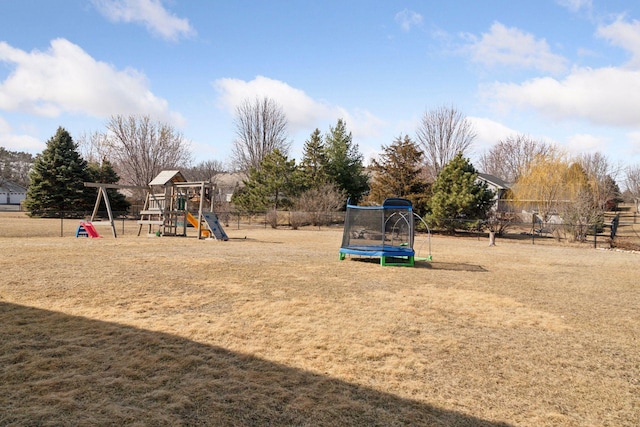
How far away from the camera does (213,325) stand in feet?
17.9

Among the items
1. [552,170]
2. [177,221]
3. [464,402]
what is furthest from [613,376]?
[552,170]

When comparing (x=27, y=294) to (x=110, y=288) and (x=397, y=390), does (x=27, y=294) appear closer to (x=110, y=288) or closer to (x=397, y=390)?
(x=110, y=288)

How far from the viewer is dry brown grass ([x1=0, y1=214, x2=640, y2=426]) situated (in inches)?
129

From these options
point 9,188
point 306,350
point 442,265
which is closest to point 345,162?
point 442,265

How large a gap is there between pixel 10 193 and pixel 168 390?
265 feet

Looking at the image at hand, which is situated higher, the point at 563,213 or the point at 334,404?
the point at 563,213

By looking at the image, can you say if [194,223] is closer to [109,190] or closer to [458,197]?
[458,197]

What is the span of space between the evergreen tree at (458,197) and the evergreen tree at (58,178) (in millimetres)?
31971

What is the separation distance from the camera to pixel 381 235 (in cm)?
1564

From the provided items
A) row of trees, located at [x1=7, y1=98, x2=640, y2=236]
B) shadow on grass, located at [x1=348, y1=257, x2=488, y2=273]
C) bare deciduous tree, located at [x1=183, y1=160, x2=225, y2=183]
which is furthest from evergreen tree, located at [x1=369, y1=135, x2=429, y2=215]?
bare deciduous tree, located at [x1=183, y1=160, x2=225, y2=183]

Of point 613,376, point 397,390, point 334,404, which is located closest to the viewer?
point 334,404

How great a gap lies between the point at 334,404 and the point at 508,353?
259cm

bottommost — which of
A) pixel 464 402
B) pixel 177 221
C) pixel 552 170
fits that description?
pixel 464 402

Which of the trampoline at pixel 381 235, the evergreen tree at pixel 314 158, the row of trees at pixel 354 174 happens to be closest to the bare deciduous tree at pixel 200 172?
the row of trees at pixel 354 174
